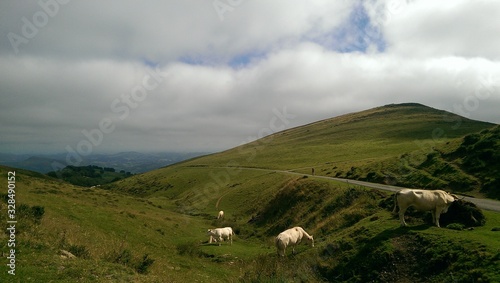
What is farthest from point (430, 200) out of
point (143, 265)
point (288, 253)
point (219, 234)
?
point (219, 234)

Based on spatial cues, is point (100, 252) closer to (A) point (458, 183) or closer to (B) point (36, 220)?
(B) point (36, 220)

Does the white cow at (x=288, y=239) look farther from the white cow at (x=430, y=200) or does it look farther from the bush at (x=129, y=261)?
the bush at (x=129, y=261)

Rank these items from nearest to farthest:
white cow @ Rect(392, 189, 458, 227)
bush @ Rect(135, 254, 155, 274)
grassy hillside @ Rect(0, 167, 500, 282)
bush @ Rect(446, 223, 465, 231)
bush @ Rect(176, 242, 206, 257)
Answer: grassy hillside @ Rect(0, 167, 500, 282) → bush @ Rect(135, 254, 155, 274) → bush @ Rect(446, 223, 465, 231) → white cow @ Rect(392, 189, 458, 227) → bush @ Rect(176, 242, 206, 257)

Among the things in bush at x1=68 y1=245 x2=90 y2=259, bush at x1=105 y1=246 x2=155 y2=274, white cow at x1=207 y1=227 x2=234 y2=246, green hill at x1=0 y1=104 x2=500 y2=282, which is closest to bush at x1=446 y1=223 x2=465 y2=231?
green hill at x1=0 y1=104 x2=500 y2=282

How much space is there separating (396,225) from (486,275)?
24.9 feet

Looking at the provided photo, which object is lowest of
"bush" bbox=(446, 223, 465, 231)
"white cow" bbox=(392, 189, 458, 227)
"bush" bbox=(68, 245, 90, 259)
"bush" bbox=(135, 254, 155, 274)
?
"bush" bbox=(135, 254, 155, 274)

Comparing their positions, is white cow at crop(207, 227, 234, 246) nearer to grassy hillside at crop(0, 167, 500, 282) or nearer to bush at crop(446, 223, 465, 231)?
grassy hillside at crop(0, 167, 500, 282)

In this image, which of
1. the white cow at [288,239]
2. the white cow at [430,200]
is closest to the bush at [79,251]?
the white cow at [288,239]

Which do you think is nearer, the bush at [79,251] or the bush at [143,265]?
the bush at [79,251]

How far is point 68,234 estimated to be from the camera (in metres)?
18.7

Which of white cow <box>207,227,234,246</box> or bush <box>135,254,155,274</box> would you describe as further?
white cow <box>207,227,234,246</box>

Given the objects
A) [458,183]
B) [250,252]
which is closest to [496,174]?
[458,183]

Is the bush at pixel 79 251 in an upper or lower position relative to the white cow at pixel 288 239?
upper

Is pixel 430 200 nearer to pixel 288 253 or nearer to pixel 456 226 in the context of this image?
pixel 456 226
